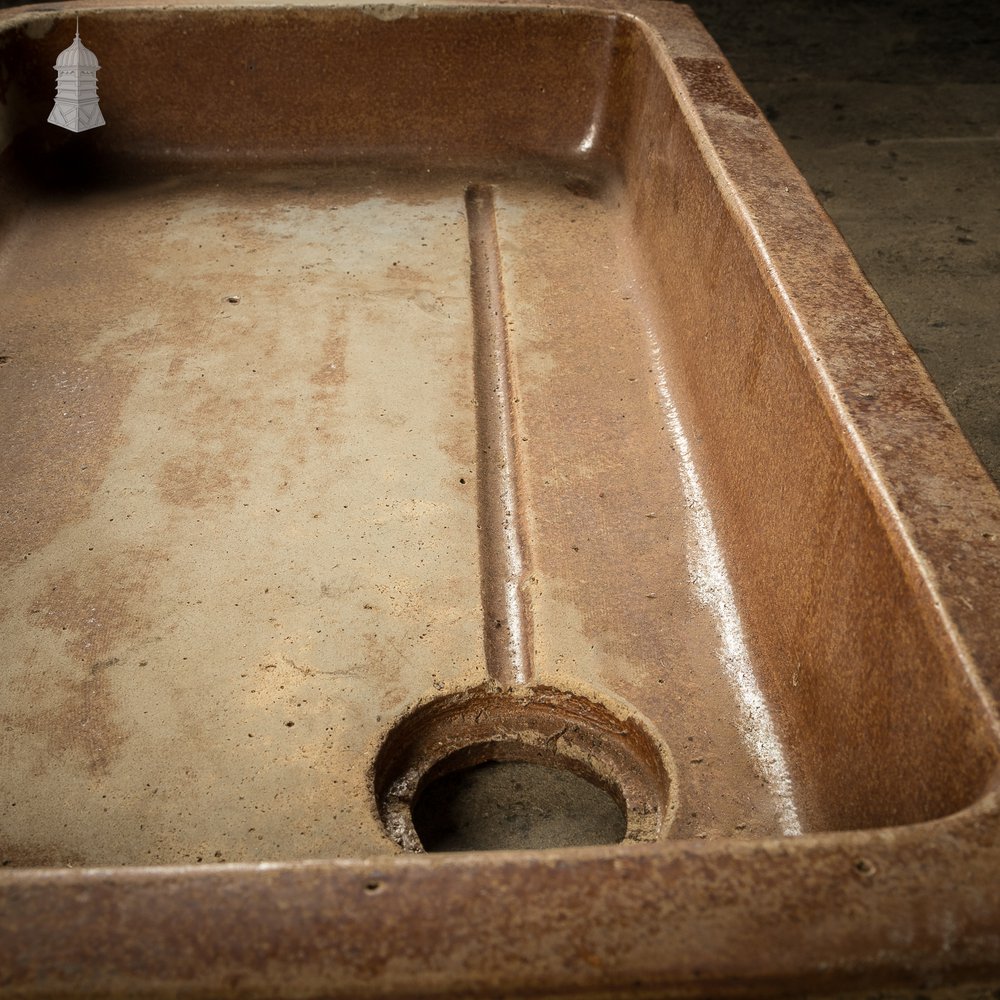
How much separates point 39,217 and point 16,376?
816mm

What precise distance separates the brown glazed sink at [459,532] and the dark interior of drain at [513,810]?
0.08 feet

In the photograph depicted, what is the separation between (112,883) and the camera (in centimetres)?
101

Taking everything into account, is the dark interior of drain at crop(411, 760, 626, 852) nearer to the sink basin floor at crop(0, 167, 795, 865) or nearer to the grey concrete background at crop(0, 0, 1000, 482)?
the sink basin floor at crop(0, 167, 795, 865)

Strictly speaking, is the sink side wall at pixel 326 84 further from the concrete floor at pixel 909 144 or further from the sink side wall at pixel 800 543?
the concrete floor at pixel 909 144

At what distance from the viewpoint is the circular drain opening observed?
1.81 m

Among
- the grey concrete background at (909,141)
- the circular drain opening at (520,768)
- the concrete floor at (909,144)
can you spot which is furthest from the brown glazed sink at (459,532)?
the grey concrete background at (909,141)

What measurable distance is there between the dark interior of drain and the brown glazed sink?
0.02 metres

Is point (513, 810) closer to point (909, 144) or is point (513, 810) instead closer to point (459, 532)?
point (459, 532)

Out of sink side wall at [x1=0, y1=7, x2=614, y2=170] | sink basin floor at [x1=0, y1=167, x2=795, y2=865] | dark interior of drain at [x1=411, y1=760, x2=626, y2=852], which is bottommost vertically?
dark interior of drain at [x1=411, y1=760, x2=626, y2=852]

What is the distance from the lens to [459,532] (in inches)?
86.9

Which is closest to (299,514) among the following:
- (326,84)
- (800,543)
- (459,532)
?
(459,532)

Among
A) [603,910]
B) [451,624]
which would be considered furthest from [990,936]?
[451,624]

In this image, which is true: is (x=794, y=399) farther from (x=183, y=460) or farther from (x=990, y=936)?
(x=183, y=460)

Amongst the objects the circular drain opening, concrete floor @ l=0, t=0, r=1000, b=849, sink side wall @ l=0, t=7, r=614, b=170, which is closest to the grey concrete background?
concrete floor @ l=0, t=0, r=1000, b=849
